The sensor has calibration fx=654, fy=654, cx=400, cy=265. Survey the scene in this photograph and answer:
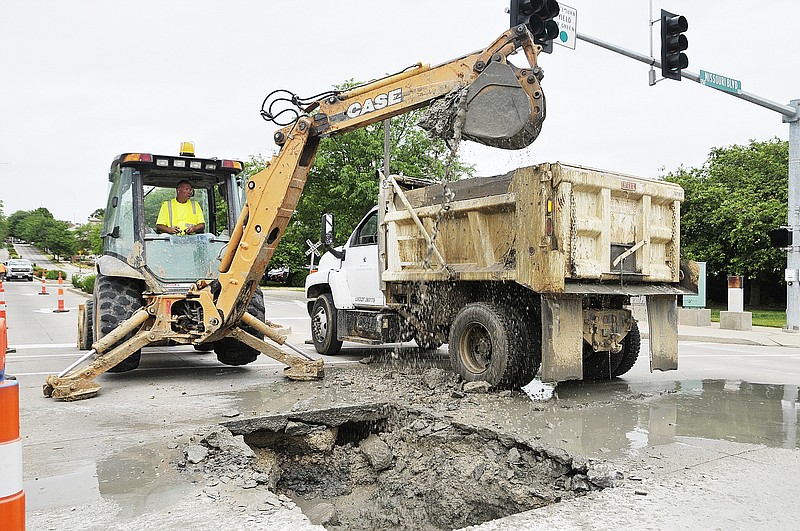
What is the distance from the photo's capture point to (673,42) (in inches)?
472

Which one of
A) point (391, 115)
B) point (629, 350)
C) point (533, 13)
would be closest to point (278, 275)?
point (533, 13)

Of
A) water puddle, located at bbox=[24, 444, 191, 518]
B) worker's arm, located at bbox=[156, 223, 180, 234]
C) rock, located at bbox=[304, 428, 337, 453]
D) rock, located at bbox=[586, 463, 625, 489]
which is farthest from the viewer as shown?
worker's arm, located at bbox=[156, 223, 180, 234]

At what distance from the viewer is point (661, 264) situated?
24.9 feet

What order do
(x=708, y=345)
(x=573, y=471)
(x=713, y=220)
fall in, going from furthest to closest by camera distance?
1. (x=713, y=220)
2. (x=708, y=345)
3. (x=573, y=471)

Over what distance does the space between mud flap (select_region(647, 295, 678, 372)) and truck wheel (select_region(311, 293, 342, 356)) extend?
4.93m

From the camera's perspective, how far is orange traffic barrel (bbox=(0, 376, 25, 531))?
7.26ft

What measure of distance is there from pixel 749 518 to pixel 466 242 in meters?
4.49

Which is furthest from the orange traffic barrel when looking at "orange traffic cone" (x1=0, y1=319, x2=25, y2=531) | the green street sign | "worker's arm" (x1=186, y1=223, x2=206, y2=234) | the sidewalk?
the green street sign

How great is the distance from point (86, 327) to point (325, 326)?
373 cm

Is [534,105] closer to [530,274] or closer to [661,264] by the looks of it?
[530,274]

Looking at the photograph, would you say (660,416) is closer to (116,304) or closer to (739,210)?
(116,304)

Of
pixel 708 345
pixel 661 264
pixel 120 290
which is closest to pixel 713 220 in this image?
pixel 708 345

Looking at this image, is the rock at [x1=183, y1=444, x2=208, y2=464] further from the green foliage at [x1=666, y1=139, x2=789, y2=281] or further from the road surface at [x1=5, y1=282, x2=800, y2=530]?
the green foliage at [x1=666, y1=139, x2=789, y2=281]

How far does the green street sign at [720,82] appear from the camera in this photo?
1281 cm
